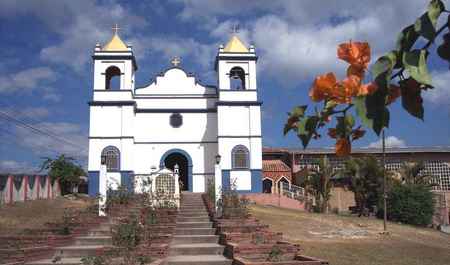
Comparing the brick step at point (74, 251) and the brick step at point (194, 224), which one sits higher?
→ the brick step at point (194, 224)

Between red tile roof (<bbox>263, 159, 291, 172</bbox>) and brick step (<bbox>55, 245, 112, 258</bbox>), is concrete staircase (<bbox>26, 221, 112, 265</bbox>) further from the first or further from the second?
red tile roof (<bbox>263, 159, 291, 172</bbox>)

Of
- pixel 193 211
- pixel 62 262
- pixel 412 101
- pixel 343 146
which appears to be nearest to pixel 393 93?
pixel 412 101

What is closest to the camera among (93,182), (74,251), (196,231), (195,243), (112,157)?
(74,251)

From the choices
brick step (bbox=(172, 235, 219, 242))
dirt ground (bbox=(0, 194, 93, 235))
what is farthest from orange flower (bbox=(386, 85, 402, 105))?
dirt ground (bbox=(0, 194, 93, 235))

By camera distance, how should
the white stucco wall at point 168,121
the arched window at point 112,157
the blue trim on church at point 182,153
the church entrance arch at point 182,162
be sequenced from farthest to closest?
the church entrance arch at point 182,162 → the blue trim on church at point 182,153 → the white stucco wall at point 168,121 → the arched window at point 112,157

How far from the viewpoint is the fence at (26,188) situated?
1906cm

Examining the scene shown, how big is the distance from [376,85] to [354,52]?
9cm

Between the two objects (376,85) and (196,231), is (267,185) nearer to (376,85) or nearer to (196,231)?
(196,231)

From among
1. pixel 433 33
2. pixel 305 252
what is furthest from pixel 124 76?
pixel 433 33

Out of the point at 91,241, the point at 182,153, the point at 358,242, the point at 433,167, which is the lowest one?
the point at 358,242

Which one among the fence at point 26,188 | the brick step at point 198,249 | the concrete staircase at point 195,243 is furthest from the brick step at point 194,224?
the fence at point 26,188

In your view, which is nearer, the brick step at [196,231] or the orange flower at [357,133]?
the orange flower at [357,133]

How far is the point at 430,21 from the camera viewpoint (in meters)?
0.96

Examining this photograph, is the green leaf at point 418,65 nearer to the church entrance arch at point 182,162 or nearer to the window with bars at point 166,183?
the window with bars at point 166,183
